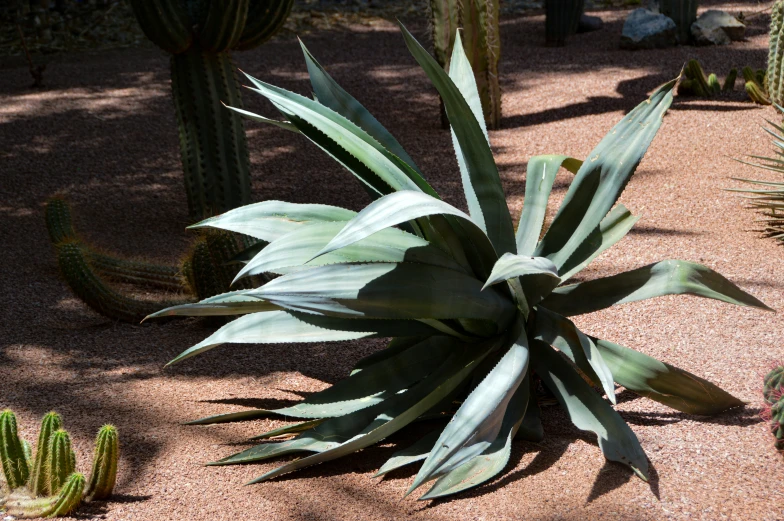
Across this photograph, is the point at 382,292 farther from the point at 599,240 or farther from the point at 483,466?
the point at 599,240

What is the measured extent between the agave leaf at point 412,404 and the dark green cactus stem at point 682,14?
7032 millimetres

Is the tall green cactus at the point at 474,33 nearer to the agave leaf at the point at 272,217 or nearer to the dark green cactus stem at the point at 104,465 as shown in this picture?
the agave leaf at the point at 272,217

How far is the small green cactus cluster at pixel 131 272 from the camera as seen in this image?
3.77 m

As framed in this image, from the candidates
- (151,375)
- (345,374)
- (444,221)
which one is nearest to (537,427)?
(444,221)

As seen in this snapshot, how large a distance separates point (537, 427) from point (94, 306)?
2.23 m

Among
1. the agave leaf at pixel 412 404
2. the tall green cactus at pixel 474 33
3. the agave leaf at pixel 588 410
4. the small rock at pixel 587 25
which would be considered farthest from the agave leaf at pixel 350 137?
the small rock at pixel 587 25

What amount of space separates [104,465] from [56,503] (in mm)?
150

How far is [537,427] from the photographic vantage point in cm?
253

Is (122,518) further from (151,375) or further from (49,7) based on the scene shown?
(49,7)

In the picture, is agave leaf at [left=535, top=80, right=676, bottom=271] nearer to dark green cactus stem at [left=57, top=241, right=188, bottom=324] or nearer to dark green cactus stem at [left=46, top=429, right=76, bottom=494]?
dark green cactus stem at [left=46, top=429, right=76, bottom=494]

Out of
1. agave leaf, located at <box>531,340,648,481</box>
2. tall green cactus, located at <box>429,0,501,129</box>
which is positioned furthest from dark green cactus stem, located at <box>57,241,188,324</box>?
tall green cactus, located at <box>429,0,501,129</box>

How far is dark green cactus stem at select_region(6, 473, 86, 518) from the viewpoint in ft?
7.41

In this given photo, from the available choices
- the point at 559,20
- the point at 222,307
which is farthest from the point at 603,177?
the point at 559,20

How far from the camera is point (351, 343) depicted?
351 centimetres
